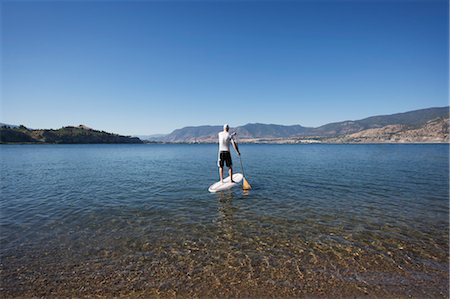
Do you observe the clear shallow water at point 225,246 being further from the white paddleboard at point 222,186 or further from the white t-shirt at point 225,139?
the white t-shirt at point 225,139

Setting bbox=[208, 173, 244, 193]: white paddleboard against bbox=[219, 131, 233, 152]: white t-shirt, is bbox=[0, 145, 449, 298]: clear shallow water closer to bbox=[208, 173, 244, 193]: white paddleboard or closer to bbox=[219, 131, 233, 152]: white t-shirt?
bbox=[208, 173, 244, 193]: white paddleboard

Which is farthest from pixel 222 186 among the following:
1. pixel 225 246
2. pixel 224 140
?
pixel 225 246

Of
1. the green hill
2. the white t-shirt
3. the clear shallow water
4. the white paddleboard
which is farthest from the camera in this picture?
the green hill

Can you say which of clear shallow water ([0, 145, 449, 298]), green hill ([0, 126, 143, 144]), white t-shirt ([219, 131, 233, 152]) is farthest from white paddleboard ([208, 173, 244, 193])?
green hill ([0, 126, 143, 144])

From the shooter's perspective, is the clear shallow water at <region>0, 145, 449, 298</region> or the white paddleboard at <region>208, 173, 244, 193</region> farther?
the white paddleboard at <region>208, 173, 244, 193</region>

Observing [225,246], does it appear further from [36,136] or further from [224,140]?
A: [36,136]

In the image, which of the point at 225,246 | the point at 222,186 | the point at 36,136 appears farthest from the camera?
the point at 36,136

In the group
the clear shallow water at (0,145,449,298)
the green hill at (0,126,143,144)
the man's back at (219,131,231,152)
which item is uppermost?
the green hill at (0,126,143,144)

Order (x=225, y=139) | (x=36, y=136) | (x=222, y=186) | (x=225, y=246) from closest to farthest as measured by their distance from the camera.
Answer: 1. (x=225, y=246)
2. (x=225, y=139)
3. (x=222, y=186)
4. (x=36, y=136)

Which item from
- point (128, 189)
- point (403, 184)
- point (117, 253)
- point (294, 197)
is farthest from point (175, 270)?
point (403, 184)

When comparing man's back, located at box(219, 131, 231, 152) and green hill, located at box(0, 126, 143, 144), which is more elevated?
green hill, located at box(0, 126, 143, 144)

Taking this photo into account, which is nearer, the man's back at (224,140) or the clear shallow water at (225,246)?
the clear shallow water at (225,246)

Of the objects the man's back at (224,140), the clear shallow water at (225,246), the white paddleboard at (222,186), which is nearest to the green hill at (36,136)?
the clear shallow water at (225,246)

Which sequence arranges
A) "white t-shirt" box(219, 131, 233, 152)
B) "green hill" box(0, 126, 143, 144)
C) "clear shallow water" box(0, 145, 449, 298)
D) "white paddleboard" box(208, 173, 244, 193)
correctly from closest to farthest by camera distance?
"clear shallow water" box(0, 145, 449, 298), "white t-shirt" box(219, 131, 233, 152), "white paddleboard" box(208, 173, 244, 193), "green hill" box(0, 126, 143, 144)
